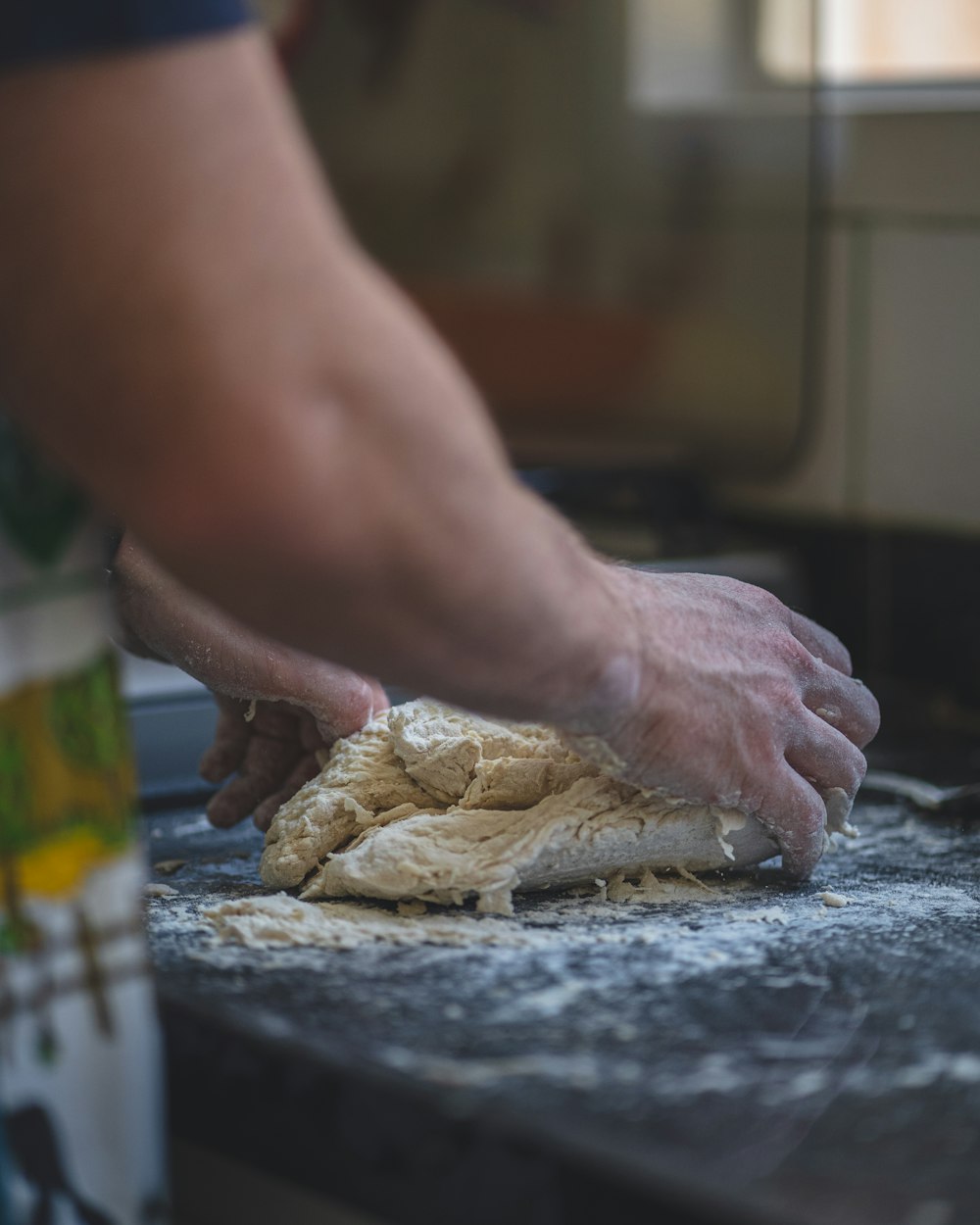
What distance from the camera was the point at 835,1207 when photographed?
1.86 ft

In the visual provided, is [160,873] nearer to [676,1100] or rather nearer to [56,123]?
[676,1100]

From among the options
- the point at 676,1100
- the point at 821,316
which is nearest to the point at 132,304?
the point at 676,1100

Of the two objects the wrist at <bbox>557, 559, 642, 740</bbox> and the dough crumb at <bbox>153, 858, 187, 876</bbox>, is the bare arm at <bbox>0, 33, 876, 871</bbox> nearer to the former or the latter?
the wrist at <bbox>557, 559, 642, 740</bbox>

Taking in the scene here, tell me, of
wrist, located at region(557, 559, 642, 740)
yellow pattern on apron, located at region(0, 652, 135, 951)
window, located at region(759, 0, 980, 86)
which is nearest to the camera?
yellow pattern on apron, located at region(0, 652, 135, 951)

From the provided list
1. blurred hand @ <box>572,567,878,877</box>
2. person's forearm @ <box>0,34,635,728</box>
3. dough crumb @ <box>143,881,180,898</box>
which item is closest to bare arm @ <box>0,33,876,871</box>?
person's forearm @ <box>0,34,635,728</box>

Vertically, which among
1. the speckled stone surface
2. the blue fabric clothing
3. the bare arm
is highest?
the blue fabric clothing

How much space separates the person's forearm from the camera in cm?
51

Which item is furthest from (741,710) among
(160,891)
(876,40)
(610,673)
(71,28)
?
→ (876,40)

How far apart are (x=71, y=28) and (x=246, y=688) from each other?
593mm

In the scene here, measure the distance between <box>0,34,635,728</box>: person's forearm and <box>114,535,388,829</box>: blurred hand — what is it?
15.3 inches

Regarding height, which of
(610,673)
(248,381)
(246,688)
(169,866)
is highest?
(248,381)

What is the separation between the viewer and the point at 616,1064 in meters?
0.69

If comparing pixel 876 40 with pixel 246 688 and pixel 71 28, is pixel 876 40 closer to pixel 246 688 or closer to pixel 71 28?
pixel 246 688

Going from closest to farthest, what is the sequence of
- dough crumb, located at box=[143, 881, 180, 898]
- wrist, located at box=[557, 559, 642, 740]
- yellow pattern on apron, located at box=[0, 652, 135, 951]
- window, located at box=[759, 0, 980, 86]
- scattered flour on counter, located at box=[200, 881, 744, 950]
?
yellow pattern on apron, located at box=[0, 652, 135, 951]
wrist, located at box=[557, 559, 642, 740]
scattered flour on counter, located at box=[200, 881, 744, 950]
dough crumb, located at box=[143, 881, 180, 898]
window, located at box=[759, 0, 980, 86]
